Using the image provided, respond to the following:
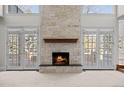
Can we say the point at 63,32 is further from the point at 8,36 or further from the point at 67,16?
the point at 8,36

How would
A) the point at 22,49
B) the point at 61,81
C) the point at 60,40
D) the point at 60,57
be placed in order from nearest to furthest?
the point at 61,81
the point at 60,40
the point at 60,57
the point at 22,49

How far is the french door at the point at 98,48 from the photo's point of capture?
10070mm

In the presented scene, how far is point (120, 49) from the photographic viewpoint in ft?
33.4

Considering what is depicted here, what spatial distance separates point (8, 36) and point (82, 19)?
3.25m

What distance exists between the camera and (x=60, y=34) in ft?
29.3

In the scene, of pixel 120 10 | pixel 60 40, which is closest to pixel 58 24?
pixel 60 40

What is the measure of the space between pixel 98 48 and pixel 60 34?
2088 mm

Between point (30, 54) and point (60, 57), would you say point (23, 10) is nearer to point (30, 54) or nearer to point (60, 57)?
point (30, 54)

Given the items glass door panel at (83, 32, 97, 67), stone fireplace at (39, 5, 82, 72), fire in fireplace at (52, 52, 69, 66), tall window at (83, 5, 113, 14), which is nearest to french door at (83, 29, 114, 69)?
glass door panel at (83, 32, 97, 67)

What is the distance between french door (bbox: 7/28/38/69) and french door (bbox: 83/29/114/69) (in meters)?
2.19

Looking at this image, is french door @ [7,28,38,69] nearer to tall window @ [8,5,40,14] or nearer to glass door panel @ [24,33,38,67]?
glass door panel @ [24,33,38,67]

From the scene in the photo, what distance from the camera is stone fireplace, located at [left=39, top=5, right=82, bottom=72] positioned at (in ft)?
29.3
